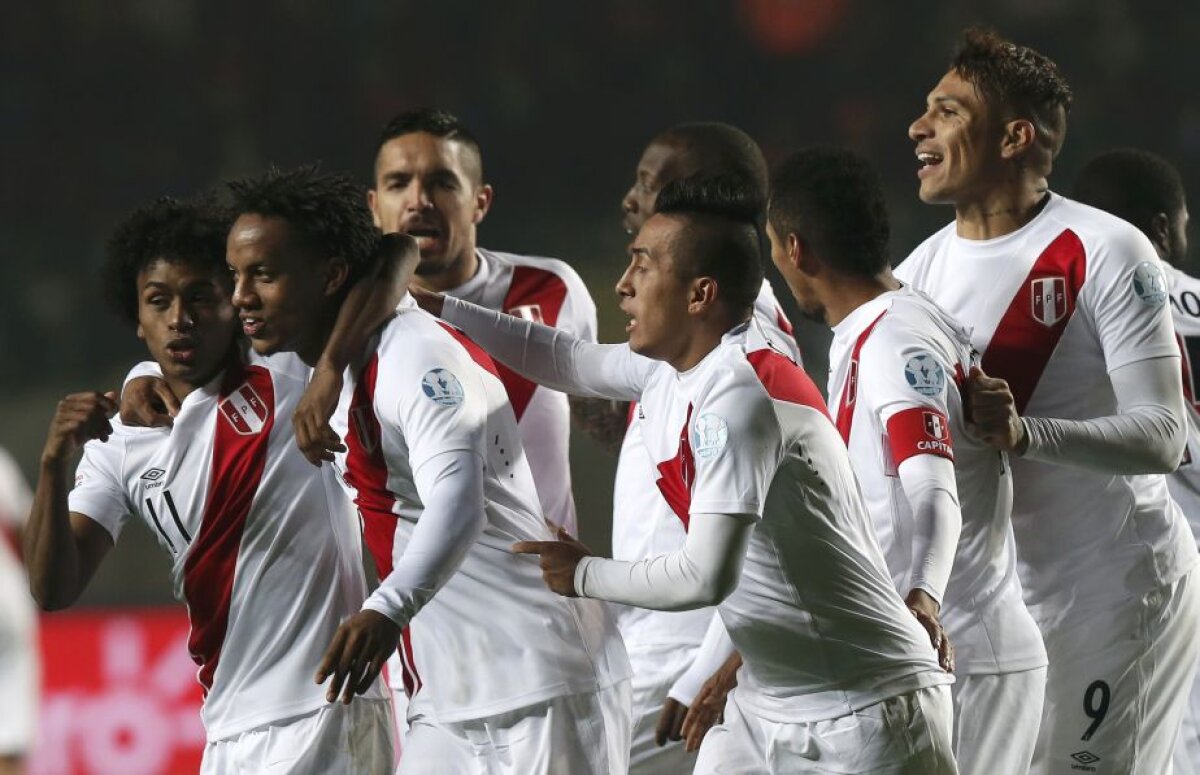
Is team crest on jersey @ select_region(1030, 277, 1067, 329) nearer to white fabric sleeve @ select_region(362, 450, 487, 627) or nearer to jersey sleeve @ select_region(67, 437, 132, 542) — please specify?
white fabric sleeve @ select_region(362, 450, 487, 627)

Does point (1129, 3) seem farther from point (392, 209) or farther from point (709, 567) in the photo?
point (709, 567)

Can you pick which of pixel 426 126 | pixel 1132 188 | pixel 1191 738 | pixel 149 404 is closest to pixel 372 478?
pixel 149 404

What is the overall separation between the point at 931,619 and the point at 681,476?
549mm

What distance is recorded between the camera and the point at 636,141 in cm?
989

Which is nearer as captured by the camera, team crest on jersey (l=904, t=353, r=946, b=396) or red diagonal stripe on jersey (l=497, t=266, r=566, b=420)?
team crest on jersey (l=904, t=353, r=946, b=396)

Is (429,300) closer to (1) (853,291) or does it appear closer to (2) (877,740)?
(1) (853,291)

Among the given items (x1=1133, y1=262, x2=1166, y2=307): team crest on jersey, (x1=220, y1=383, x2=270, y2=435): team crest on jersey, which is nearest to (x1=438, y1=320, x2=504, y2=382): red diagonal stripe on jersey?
(x1=220, y1=383, x2=270, y2=435): team crest on jersey

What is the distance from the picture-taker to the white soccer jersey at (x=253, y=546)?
3.65 metres

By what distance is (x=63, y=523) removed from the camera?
383 cm

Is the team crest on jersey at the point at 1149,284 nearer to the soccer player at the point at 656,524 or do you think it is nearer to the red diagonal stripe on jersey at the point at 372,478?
the soccer player at the point at 656,524

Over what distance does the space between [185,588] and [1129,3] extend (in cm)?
809

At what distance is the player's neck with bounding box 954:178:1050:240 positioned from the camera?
3.93m

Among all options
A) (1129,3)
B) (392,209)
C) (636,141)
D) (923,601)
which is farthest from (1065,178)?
(923,601)

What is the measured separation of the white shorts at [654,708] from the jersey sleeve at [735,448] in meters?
1.72
